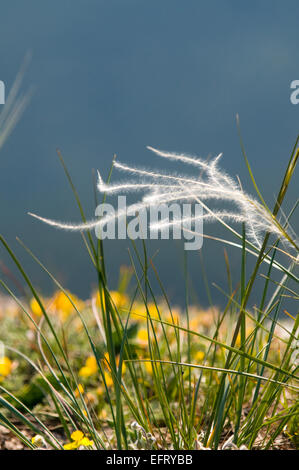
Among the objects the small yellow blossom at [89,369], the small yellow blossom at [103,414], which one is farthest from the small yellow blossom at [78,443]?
the small yellow blossom at [89,369]

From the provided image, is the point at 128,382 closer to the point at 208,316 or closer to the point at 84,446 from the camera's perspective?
the point at 84,446

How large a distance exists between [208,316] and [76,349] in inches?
51.0

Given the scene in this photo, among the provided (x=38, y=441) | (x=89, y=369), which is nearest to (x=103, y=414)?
(x=89, y=369)

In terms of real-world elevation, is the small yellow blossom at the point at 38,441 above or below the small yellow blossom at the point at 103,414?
above

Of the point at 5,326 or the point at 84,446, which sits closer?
the point at 84,446

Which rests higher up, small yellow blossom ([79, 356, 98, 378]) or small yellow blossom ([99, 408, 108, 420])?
small yellow blossom ([79, 356, 98, 378])

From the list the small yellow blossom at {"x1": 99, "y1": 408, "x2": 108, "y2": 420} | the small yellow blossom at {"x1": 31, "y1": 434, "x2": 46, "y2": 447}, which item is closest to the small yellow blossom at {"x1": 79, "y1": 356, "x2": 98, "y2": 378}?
the small yellow blossom at {"x1": 99, "y1": 408, "x2": 108, "y2": 420}

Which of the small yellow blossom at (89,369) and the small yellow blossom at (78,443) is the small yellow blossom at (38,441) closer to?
the small yellow blossom at (78,443)

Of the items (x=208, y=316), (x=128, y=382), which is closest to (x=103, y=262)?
(x=128, y=382)

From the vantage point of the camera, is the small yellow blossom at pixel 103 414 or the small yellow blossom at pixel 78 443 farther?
the small yellow blossom at pixel 103 414

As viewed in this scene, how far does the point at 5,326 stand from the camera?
307cm

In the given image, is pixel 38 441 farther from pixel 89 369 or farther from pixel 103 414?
pixel 89 369

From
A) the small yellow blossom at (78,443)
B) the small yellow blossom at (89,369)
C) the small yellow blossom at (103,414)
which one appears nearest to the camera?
the small yellow blossom at (78,443)

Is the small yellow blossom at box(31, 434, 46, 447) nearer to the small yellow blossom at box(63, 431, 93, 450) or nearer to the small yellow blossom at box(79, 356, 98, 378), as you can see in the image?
the small yellow blossom at box(63, 431, 93, 450)
